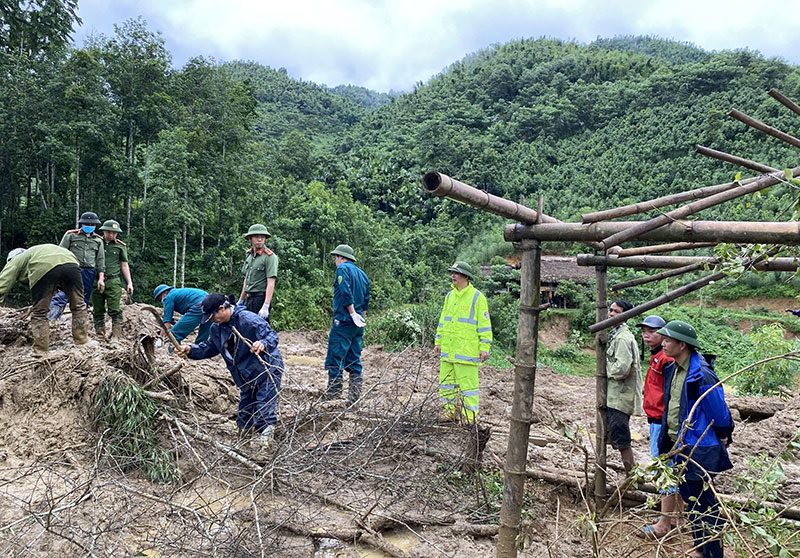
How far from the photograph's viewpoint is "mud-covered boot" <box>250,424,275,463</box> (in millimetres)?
3748

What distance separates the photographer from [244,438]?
4.01m

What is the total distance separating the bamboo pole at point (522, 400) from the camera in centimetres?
282

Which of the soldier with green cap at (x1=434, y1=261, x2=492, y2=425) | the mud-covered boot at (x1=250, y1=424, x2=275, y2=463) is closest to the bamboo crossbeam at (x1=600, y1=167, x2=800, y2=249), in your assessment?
the soldier with green cap at (x1=434, y1=261, x2=492, y2=425)

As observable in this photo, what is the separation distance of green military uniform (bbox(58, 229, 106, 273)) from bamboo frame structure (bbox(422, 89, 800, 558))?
17.8 feet

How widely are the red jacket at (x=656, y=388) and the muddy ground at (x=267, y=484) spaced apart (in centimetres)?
54

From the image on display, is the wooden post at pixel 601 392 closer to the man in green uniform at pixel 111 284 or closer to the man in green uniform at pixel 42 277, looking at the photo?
the man in green uniform at pixel 42 277

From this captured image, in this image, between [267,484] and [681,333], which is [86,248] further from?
[681,333]

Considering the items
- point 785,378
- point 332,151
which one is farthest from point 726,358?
point 332,151

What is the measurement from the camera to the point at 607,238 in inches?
95.3

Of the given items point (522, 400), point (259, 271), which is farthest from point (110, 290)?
point (522, 400)

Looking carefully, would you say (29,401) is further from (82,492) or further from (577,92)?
(577,92)

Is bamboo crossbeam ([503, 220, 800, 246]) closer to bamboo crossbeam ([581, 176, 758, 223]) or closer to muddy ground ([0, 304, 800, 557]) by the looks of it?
bamboo crossbeam ([581, 176, 758, 223])

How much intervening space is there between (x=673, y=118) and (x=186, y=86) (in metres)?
35.5

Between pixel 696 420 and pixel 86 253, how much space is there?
636 cm
